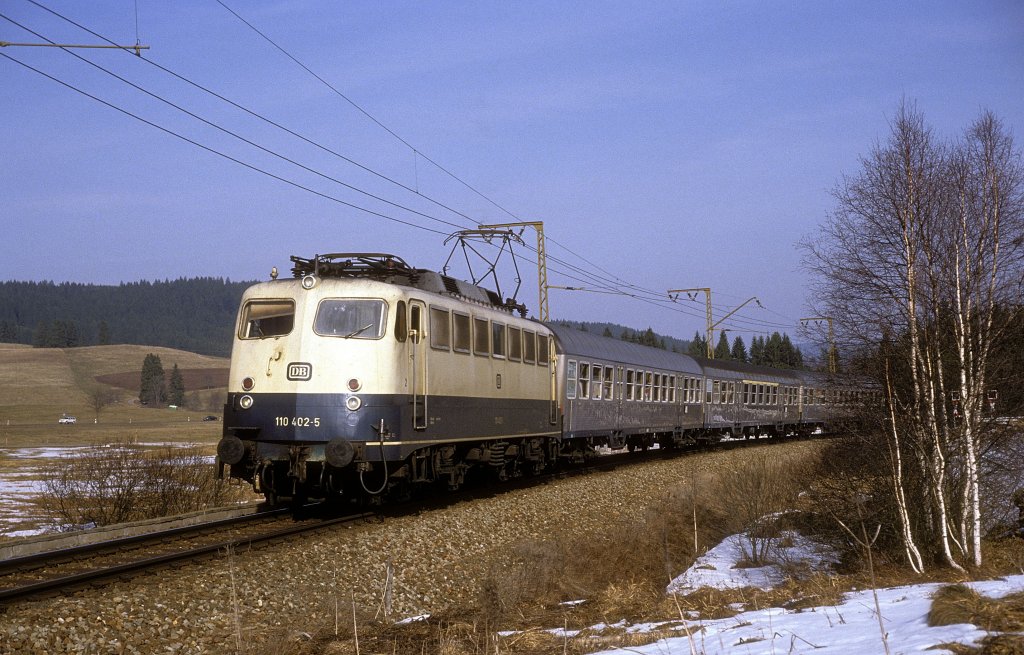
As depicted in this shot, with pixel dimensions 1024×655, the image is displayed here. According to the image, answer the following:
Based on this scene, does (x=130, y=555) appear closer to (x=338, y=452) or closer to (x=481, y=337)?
(x=338, y=452)

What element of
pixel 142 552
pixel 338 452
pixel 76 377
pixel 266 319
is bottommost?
pixel 142 552

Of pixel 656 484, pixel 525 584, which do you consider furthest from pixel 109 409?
pixel 525 584

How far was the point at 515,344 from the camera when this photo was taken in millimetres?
18812

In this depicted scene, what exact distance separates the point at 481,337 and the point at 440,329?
6.13ft

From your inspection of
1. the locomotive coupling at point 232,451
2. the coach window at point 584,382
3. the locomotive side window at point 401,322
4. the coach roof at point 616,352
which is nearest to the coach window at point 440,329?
the locomotive side window at point 401,322

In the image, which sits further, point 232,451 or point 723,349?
point 723,349

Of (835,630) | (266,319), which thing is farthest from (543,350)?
(835,630)

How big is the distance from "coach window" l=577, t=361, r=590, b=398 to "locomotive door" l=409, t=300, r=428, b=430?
949 centimetres

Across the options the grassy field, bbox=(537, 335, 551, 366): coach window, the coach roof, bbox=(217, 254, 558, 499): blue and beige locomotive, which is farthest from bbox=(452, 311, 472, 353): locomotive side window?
the grassy field

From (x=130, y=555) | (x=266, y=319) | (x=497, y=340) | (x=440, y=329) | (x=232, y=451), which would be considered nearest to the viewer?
(x=130, y=555)

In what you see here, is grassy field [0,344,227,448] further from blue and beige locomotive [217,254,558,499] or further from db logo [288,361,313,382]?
db logo [288,361,313,382]

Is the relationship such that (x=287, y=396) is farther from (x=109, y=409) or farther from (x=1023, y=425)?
(x=109, y=409)

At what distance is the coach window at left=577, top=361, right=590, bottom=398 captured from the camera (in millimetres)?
23547

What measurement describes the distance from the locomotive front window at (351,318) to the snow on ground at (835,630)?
7.08m
